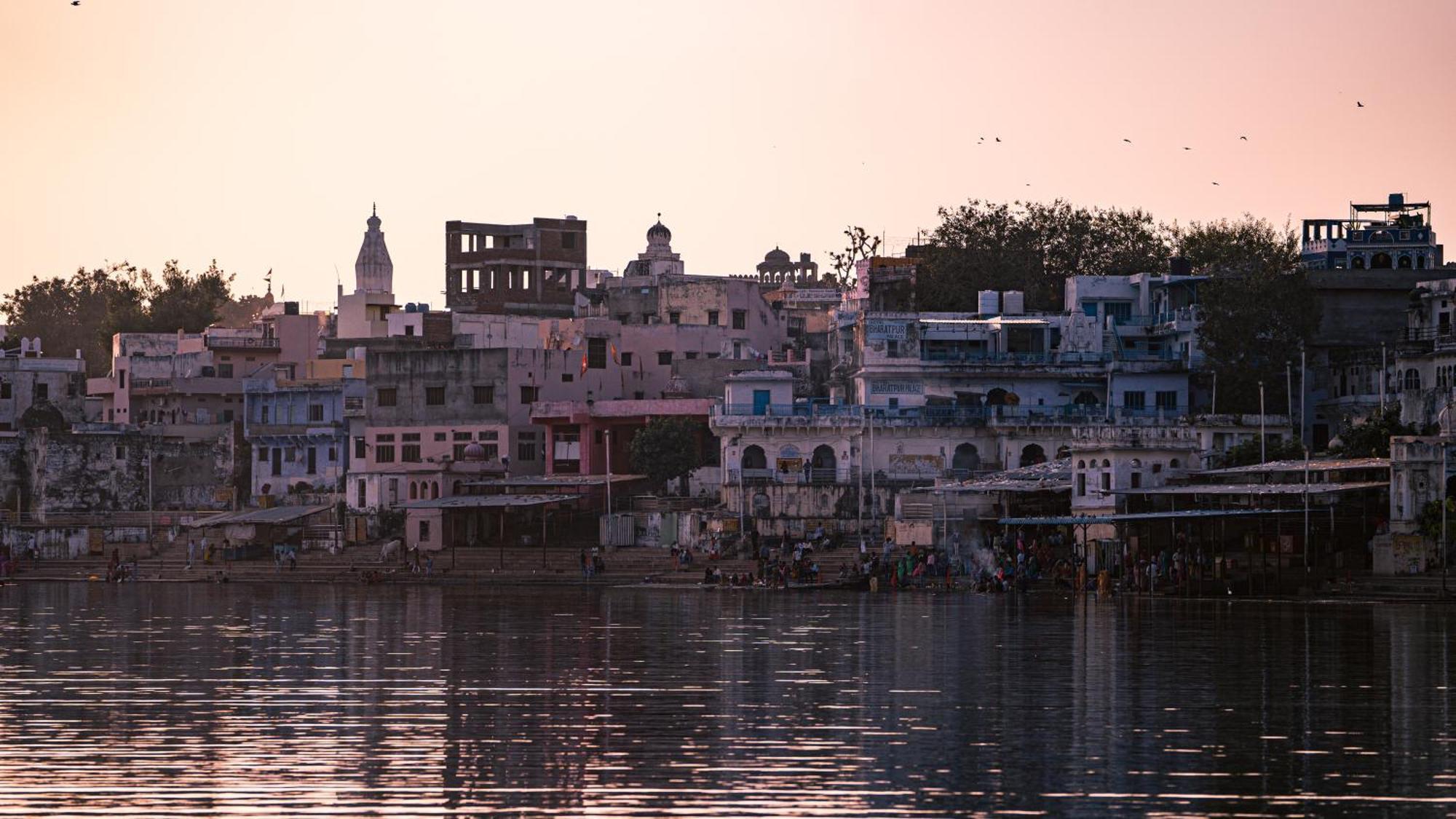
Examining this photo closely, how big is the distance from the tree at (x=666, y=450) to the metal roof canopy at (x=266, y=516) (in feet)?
34.8

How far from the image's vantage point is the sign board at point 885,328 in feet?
248

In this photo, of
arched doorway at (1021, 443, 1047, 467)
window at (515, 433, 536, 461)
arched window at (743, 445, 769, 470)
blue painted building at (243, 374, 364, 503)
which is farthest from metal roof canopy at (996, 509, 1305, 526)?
blue painted building at (243, 374, 364, 503)

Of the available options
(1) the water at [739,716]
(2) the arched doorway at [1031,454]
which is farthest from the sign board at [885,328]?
(1) the water at [739,716]

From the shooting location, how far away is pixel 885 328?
75.7 meters

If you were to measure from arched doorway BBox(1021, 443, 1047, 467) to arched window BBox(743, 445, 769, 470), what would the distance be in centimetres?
761

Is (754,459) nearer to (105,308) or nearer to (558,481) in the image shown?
(558,481)

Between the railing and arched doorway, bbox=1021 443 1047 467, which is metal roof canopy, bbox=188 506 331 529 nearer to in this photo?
the railing

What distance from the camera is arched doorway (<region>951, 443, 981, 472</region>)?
7381cm

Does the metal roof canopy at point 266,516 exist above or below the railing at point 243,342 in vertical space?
below

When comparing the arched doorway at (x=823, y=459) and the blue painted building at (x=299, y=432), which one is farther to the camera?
the blue painted building at (x=299, y=432)

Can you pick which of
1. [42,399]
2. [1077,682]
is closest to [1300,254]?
[42,399]

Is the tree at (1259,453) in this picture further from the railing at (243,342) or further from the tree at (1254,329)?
the railing at (243,342)

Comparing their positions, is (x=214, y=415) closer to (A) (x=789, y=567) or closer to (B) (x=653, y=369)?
(B) (x=653, y=369)

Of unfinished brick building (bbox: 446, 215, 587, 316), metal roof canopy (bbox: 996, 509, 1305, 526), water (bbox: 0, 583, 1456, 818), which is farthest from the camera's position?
unfinished brick building (bbox: 446, 215, 587, 316)
